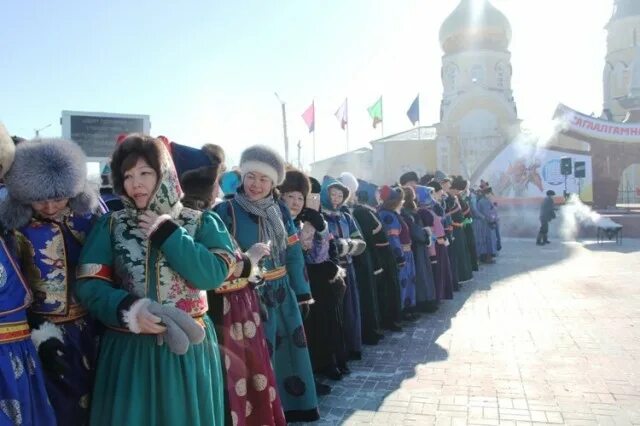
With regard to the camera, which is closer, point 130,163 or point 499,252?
point 130,163

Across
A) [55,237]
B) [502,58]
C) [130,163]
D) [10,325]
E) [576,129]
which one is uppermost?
[502,58]

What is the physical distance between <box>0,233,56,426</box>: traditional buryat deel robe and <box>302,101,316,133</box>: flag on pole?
30394 millimetres

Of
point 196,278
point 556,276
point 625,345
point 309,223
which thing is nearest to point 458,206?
point 556,276

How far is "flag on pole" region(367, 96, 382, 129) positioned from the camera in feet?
116

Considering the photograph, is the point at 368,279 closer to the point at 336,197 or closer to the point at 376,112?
the point at 336,197

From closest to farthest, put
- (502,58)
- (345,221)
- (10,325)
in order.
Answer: (10,325)
(345,221)
(502,58)

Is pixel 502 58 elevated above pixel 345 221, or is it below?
above

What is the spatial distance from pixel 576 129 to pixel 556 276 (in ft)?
57.9

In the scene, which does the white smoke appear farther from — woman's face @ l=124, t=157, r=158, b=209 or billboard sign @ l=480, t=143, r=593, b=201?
woman's face @ l=124, t=157, r=158, b=209

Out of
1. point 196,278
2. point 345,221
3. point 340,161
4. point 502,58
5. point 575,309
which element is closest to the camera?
point 196,278

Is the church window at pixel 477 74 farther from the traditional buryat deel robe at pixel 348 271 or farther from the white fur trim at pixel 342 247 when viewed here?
the white fur trim at pixel 342 247

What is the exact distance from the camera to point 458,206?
10.5 meters

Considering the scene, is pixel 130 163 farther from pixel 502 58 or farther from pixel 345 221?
pixel 502 58

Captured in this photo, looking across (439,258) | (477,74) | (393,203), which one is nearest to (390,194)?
(393,203)
